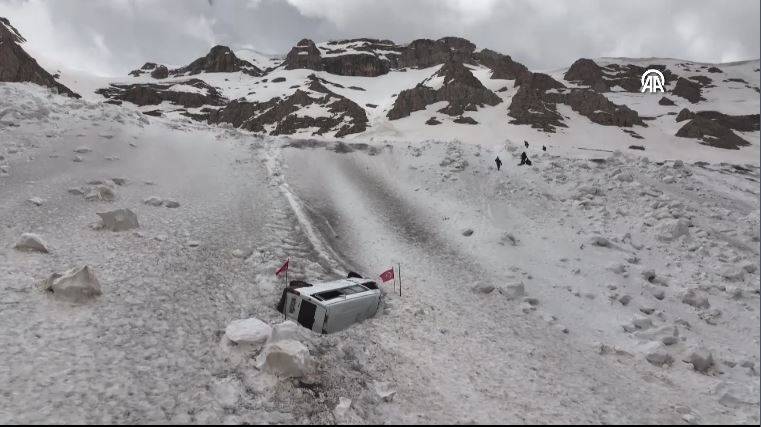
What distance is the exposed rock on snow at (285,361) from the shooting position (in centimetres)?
885

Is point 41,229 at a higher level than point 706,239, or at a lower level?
lower

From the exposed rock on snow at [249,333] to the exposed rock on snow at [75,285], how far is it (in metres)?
3.75

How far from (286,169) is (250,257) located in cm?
1554

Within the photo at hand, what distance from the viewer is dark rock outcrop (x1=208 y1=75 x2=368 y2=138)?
282ft

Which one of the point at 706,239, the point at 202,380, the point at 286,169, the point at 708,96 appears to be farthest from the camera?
the point at 708,96

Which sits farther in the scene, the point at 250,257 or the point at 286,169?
the point at 286,169

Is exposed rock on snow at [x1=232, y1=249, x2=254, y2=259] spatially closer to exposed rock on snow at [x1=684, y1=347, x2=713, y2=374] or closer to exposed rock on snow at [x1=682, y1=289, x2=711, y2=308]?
exposed rock on snow at [x1=684, y1=347, x2=713, y2=374]

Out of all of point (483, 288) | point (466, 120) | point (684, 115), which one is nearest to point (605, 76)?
point (684, 115)

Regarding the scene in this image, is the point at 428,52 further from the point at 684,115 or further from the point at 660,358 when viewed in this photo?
the point at 660,358

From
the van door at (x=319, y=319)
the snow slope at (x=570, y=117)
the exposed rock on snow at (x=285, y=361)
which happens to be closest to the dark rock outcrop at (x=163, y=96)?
the snow slope at (x=570, y=117)

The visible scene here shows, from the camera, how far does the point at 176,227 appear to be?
55.8ft

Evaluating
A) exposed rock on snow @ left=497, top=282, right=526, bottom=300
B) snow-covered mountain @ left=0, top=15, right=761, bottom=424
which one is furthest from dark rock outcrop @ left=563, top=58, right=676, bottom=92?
exposed rock on snow @ left=497, top=282, right=526, bottom=300

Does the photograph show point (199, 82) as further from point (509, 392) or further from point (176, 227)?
point (509, 392)

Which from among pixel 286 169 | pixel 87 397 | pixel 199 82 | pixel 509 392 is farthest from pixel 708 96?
pixel 199 82
